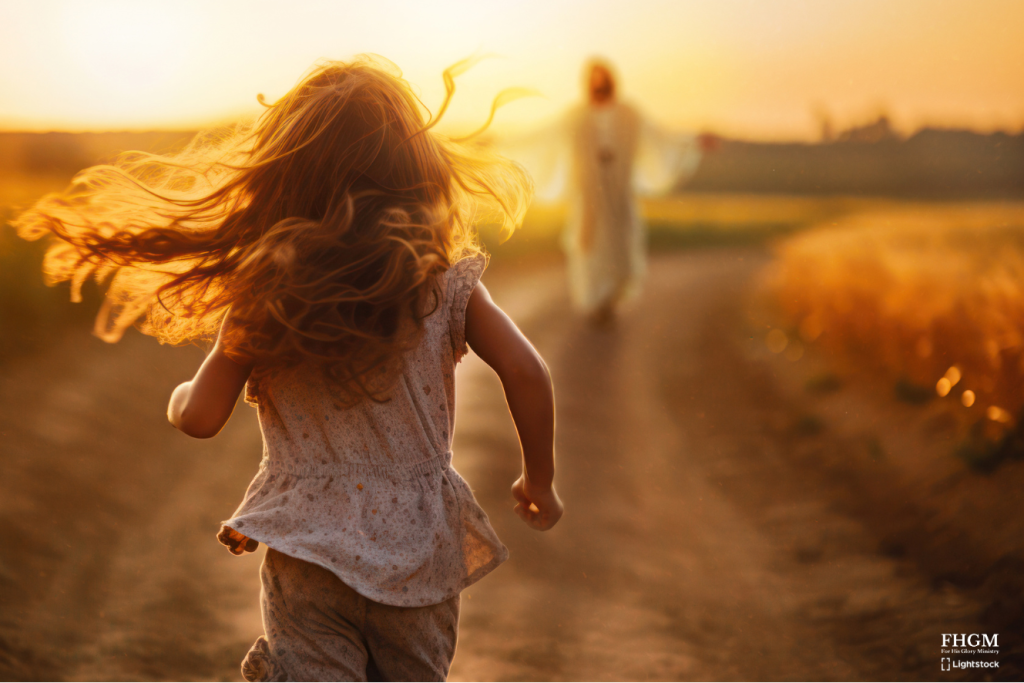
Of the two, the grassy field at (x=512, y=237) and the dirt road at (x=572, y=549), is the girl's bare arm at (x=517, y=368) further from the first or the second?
the dirt road at (x=572, y=549)

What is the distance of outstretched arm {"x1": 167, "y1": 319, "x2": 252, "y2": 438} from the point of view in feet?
4.13

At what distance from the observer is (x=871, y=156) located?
6.76 m

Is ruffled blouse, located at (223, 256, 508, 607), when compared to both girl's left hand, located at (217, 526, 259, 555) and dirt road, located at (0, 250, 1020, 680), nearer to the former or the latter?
girl's left hand, located at (217, 526, 259, 555)

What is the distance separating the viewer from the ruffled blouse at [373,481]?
1.24 metres

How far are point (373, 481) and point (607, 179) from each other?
7101mm

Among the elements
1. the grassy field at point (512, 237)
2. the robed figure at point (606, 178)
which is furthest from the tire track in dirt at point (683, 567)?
the robed figure at point (606, 178)

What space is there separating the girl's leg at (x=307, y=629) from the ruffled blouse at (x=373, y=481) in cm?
6

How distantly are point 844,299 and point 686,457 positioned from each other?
2.46 m

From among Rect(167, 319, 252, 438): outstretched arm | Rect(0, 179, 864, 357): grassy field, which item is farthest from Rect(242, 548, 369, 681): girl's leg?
Rect(0, 179, 864, 357): grassy field

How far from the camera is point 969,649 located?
8.57 feet

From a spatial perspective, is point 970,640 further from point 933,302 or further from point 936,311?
point 933,302

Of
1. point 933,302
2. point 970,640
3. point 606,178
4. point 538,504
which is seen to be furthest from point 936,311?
point 606,178

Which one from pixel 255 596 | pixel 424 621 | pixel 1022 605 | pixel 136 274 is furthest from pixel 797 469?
pixel 136 274

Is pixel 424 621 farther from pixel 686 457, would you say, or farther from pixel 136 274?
pixel 686 457
